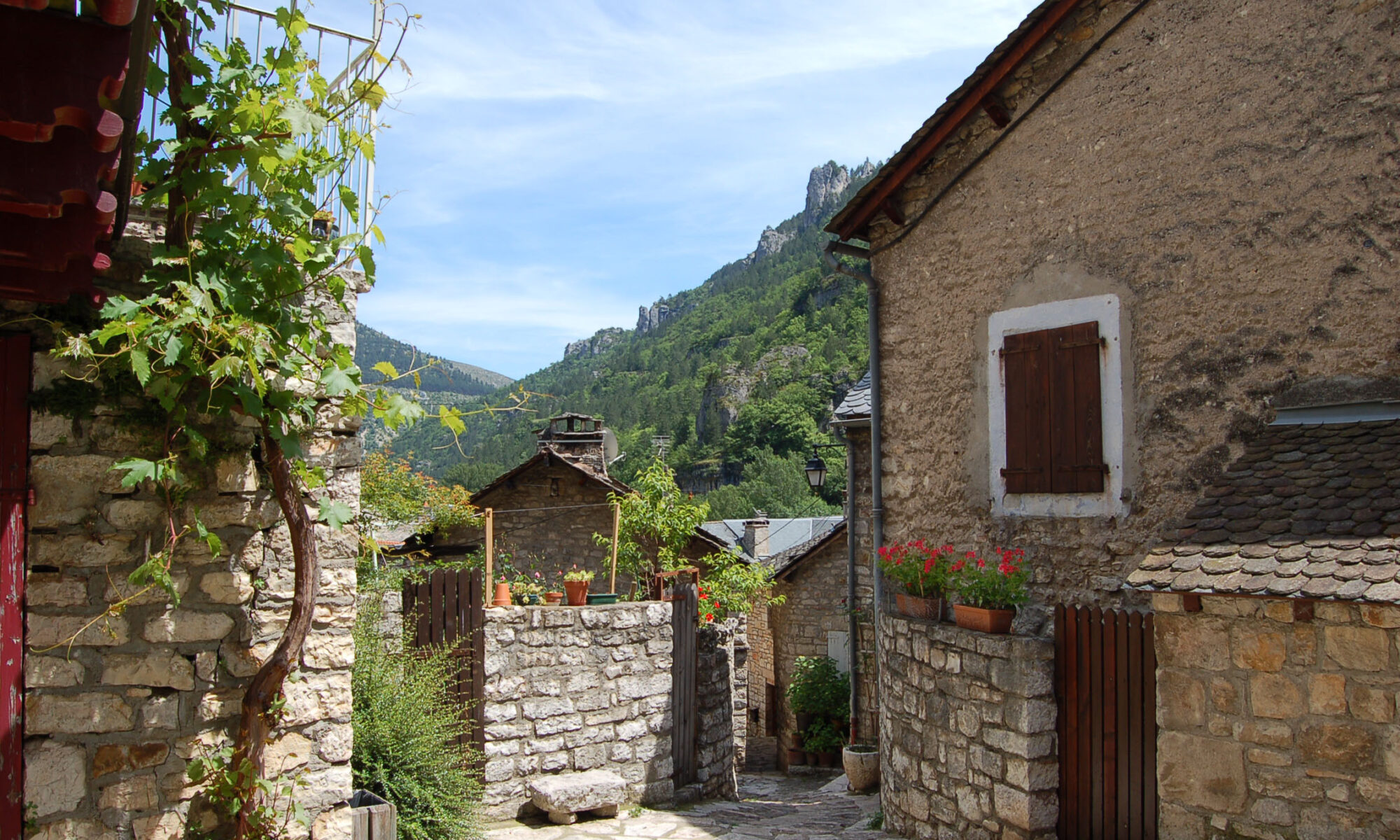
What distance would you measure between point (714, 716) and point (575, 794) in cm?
223

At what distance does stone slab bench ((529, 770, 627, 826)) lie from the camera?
24.3 ft

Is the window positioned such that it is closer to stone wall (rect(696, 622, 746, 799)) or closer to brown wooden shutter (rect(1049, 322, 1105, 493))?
brown wooden shutter (rect(1049, 322, 1105, 493))

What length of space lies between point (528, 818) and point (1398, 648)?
595cm

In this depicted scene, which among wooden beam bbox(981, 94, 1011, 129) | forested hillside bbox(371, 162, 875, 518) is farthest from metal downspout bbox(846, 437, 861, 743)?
forested hillside bbox(371, 162, 875, 518)

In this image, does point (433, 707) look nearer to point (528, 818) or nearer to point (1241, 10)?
point (528, 818)

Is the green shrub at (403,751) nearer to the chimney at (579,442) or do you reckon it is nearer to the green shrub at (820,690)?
the green shrub at (820,690)

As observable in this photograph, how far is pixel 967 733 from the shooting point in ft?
19.0

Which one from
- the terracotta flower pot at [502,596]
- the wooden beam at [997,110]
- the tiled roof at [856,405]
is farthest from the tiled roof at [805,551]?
the wooden beam at [997,110]

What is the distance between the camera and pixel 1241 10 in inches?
244

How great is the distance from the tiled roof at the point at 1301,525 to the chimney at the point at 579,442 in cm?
1375

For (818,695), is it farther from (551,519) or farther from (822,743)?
(551,519)

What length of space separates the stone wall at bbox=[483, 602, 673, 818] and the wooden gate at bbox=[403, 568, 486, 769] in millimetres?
103

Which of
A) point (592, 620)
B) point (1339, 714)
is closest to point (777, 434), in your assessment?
point (592, 620)

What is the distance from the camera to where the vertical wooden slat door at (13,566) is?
126 inches
